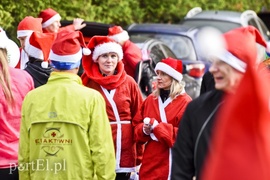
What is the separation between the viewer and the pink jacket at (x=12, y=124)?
652 centimetres

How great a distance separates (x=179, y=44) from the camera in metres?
15.8

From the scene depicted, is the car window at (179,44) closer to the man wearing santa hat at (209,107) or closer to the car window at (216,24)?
the car window at (216,24)

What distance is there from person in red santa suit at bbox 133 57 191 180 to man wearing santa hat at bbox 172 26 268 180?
2129mm

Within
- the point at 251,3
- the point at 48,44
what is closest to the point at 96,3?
the point at 48,44

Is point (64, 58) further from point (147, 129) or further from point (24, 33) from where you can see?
point (24, 33)

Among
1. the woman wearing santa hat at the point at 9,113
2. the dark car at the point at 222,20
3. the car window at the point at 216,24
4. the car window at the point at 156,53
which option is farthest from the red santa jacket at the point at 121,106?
the car window at the point at 216,24

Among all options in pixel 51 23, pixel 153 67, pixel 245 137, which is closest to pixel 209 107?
pixel 245 137

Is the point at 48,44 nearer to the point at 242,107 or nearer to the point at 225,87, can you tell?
the point at 225,87

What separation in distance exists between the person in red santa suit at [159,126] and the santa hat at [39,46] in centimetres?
106

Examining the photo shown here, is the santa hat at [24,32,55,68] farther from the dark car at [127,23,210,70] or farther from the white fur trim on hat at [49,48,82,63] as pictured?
the dark car at [127,23,210,70]

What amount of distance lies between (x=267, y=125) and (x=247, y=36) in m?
1.72

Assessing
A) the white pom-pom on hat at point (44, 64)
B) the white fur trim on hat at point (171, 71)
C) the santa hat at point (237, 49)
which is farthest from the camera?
the white pom-pom on hat at point (44, 64)

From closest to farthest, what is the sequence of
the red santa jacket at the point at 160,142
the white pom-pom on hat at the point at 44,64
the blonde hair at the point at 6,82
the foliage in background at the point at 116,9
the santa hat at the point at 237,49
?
the santa hat at the point at 237,49 → the blonde hair at the point at 6,82 → the red santa jacket at the point at 160,142 → the white pom-pom on hat at the point at 44,64 → the foliage in background at the point at 116,9

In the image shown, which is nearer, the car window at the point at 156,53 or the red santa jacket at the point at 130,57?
the red santa jacket at the point at 130,57
